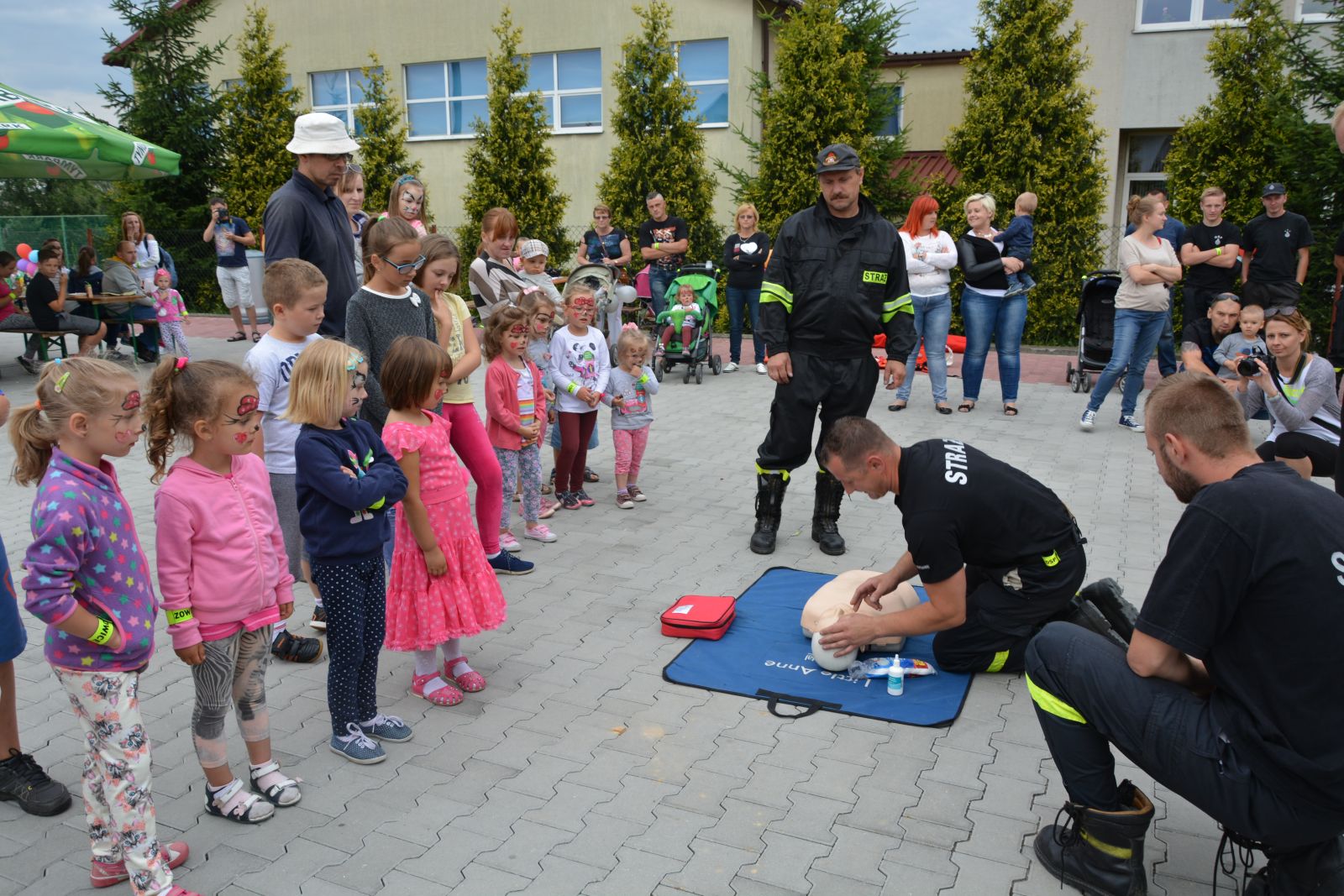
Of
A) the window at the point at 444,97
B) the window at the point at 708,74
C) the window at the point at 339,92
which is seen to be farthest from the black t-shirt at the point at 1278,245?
the window at the point at 339,92

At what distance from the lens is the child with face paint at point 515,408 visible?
5.95 metres

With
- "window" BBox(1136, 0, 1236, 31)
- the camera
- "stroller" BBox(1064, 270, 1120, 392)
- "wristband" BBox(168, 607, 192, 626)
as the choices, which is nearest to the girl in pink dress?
"wristband" BBox(168, 607, 192, 626)

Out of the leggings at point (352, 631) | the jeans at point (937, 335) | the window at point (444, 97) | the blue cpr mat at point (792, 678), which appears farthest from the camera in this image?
the window at point (444, 97)

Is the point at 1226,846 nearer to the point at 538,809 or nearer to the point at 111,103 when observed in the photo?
the point at 538,809

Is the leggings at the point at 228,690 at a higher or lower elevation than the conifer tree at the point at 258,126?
lower

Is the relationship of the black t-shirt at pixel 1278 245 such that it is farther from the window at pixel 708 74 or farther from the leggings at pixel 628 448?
the window at pixel 708 74

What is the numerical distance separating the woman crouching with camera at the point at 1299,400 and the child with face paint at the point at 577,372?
393 centimetres

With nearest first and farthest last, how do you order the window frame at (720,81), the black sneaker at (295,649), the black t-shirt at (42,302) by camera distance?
the black sneaker at (295,649) < the black t-shirt at (42,302) < the window frame at (720,81)

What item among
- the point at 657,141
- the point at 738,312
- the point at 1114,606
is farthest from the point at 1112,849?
the point at 657,141

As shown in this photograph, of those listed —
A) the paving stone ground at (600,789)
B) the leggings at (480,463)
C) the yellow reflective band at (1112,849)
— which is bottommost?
the paving stone ground at (600,789)

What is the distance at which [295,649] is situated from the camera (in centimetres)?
462

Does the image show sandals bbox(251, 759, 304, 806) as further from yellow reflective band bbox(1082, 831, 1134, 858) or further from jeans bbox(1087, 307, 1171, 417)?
jeans bbox(1087, 307, 1171, 417)

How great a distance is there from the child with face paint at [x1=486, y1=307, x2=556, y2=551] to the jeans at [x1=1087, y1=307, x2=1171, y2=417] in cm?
547

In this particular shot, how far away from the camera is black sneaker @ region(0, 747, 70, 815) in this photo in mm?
3393
